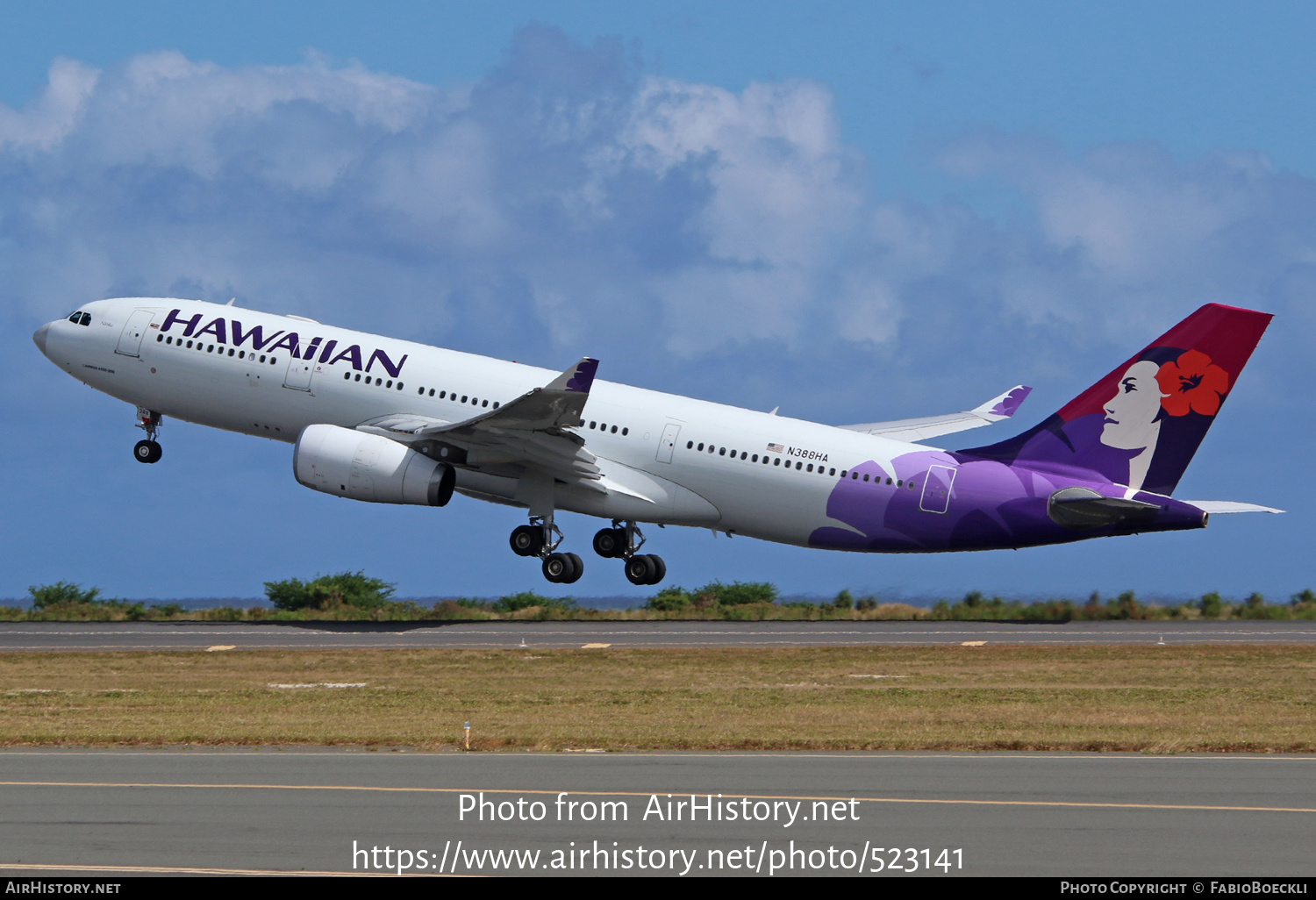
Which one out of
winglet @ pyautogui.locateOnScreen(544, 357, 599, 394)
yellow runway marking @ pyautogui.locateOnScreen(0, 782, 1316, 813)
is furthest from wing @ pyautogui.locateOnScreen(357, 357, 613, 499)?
yellow runway marking @ pyautogui.locateOnScreen(0, 782, 1316, 813)

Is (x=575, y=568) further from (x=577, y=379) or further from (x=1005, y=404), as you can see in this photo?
(x=1005, y=404)

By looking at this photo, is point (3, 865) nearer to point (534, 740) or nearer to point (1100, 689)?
point (534, 740)

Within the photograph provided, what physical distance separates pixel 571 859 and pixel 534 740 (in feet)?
28.3

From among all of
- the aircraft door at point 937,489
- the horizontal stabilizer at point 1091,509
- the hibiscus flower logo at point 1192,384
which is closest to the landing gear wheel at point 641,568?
the aircraft door at point 937,489

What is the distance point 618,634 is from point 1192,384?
669 inches

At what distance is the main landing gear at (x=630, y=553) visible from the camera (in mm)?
45312

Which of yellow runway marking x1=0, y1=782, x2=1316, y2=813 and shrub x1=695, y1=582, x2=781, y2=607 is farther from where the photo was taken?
shrub x1=695, y1=582, x2=781, y2=607

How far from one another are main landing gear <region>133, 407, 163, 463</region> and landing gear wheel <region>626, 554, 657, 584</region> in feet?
52.0

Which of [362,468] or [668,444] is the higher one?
[668,444]

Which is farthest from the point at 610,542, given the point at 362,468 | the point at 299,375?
the point at 299,375

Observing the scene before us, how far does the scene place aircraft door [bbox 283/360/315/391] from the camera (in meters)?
43.2

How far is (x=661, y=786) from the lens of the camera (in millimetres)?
16906

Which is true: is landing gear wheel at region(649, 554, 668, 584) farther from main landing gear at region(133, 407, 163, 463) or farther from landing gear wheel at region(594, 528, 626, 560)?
main landing gear at region(133, 407, 163, 463)

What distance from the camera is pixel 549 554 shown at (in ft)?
143
